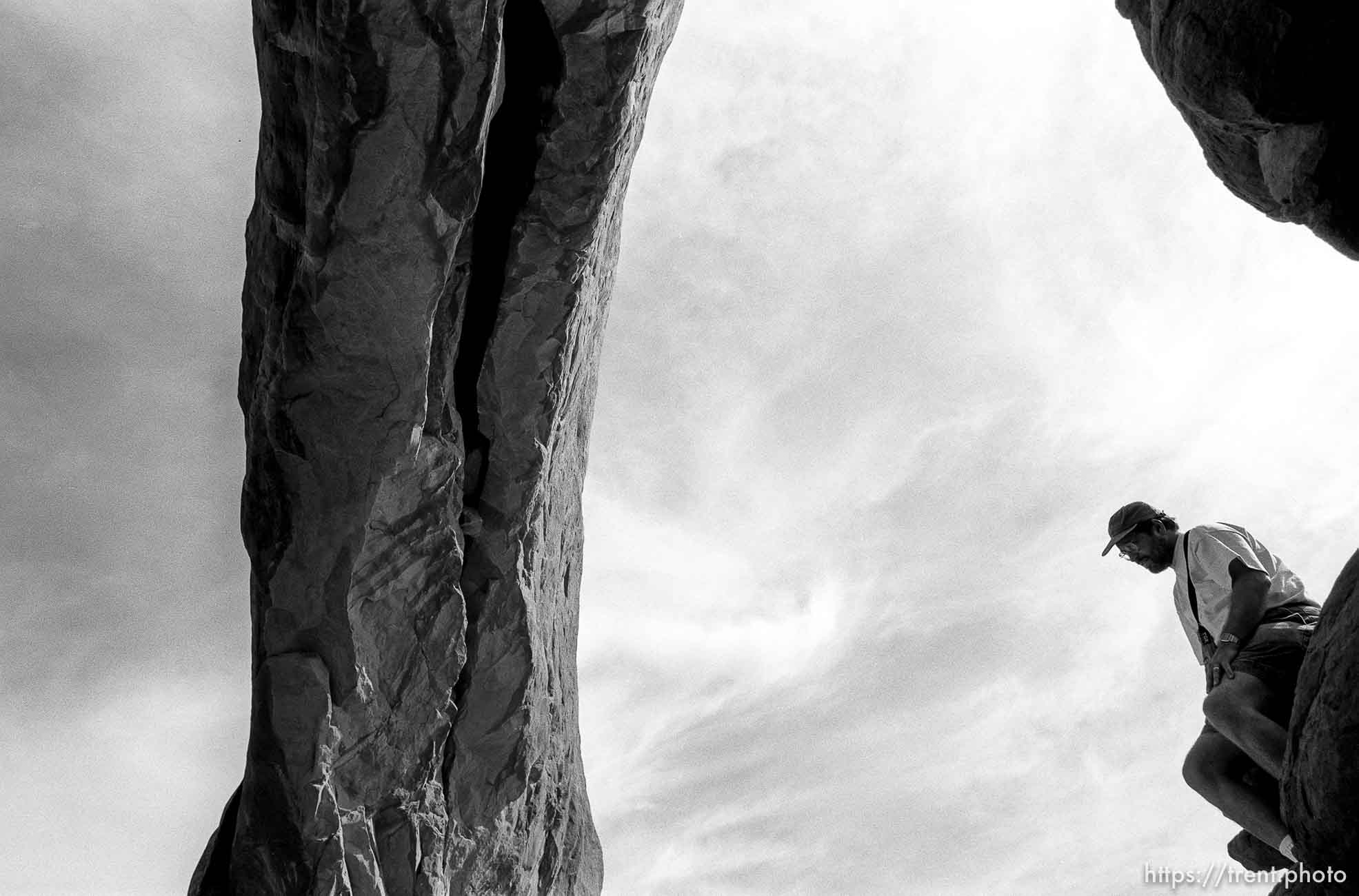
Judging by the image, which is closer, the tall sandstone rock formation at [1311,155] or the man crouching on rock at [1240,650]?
the tall sandstone rock formation at [1311,155]

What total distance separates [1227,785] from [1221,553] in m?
1.59

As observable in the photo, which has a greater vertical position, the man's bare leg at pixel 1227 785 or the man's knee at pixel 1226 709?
the man's knee at pixel 1226 709

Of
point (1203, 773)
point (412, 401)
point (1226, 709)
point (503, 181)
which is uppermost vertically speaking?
point (503, 181)

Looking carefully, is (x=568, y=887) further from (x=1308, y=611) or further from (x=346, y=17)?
(x=346, y=17)

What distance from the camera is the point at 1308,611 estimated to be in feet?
23.2

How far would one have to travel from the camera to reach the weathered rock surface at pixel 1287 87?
5.75 metres

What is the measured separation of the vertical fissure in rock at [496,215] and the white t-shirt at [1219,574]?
5931 millimetres

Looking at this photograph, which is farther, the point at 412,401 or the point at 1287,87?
the point at 412,401

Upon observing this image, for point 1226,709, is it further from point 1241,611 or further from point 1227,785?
point 1241,611

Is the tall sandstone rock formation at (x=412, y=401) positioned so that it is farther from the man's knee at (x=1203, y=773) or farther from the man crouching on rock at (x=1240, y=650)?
the man's knee at (x=1203, y=773)

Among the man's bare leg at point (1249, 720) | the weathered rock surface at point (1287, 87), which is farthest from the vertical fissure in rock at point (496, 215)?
the man's bare leg at point (1249, 720)

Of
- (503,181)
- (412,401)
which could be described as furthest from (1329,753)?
(503,181)


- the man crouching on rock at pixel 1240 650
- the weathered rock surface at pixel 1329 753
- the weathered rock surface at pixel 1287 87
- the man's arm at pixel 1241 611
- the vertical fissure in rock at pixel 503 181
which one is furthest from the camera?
the vertical fissure in rock at pixel 503 181

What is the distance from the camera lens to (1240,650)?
23.3 ft
